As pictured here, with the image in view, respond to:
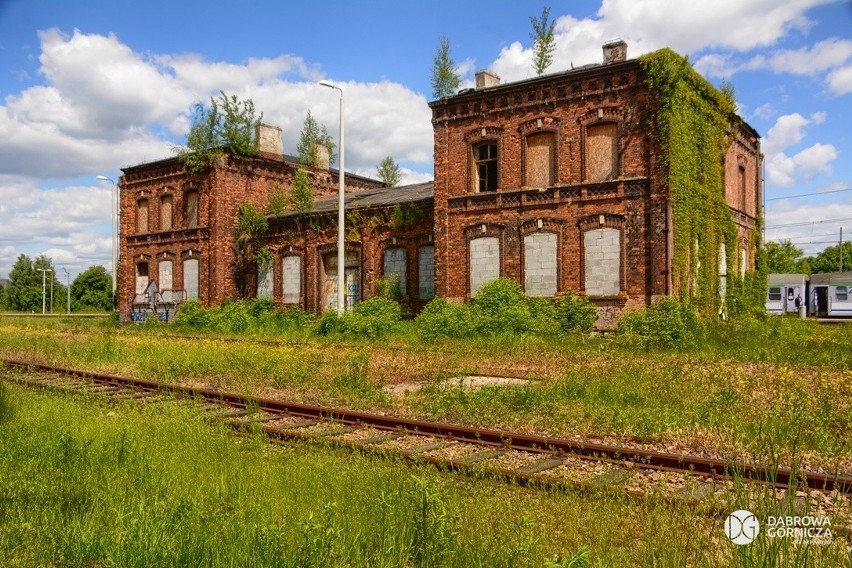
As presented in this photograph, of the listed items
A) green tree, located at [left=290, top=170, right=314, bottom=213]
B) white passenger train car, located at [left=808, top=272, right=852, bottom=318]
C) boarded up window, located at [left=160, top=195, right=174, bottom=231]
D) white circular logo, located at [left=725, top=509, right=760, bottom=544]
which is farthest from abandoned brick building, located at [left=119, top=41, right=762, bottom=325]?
white passenger train car, located at [left=808, top=272, right=852, bottom=318]

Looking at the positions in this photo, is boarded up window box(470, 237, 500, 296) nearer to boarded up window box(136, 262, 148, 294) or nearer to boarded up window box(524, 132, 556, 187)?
boarded up window box(524, 132, 556, 187)

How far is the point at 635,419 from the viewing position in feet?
26.7

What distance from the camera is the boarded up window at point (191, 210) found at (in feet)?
103

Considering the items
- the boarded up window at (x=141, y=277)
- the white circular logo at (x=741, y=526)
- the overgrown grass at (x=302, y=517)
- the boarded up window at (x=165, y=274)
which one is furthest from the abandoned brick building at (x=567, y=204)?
the white circular logo at (x=741, y=526)

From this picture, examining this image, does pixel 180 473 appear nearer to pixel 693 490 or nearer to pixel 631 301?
pixel 693 490

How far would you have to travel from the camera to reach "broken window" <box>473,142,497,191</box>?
22531 mm

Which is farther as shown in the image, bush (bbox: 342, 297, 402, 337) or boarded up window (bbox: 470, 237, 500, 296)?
boarded up window (bbox: 470, 237, 500, 296)

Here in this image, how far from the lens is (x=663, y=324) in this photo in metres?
18.3

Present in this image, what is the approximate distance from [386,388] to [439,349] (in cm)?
538

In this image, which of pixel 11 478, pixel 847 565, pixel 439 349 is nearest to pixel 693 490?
pixel 847 565

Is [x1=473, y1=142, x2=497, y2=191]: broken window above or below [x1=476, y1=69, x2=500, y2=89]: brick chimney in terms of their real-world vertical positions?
below

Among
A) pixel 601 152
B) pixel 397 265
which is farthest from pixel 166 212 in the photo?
pixel 601 152

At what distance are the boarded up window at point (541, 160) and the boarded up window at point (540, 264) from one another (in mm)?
1806

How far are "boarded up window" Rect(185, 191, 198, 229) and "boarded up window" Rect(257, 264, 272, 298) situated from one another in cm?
443
